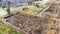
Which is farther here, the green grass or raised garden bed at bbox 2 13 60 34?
raised garden bed at bbox 2 13 60 34

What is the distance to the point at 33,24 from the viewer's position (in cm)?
414

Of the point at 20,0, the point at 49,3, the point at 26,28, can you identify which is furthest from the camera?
the point at 20,0

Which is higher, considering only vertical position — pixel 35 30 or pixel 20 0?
pixel 20 0

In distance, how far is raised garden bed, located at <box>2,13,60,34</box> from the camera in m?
3.68

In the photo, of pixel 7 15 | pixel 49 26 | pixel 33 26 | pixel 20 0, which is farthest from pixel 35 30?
pixel 20 0

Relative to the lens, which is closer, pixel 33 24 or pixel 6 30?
pixel 6 30

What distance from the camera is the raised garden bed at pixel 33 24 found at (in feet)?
12.1

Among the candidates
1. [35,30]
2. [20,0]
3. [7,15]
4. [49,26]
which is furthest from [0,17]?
[20,0]

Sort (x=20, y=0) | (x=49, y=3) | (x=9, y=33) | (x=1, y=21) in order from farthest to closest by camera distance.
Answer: (x=20, y=0) < (x=49, y=3) < (x=1, y=21) < (x=9, y=33)

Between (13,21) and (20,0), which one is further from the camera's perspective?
(20,0)

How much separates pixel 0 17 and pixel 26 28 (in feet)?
4.44

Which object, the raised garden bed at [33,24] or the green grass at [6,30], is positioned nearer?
the green grass at [6,30]

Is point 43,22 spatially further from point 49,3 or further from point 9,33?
point 49,3

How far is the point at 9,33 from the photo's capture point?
11.5ft
